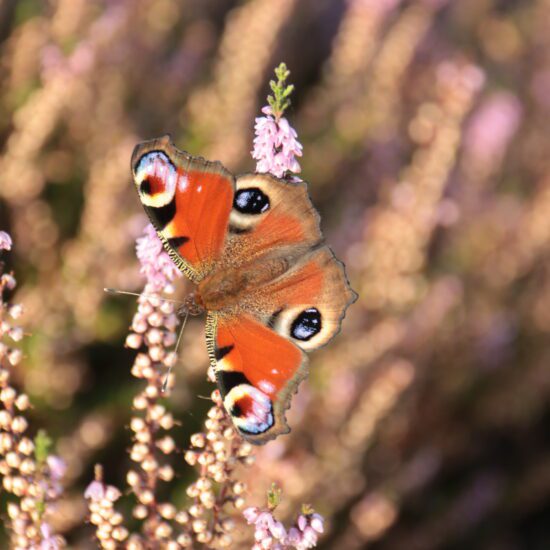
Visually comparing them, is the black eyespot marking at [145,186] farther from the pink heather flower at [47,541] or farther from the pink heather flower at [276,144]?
the pink heather flower at [47,541]

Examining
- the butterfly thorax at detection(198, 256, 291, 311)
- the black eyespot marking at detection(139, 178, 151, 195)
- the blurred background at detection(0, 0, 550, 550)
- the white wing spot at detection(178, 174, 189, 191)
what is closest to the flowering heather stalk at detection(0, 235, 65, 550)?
the black eyespot marking at detection(139, 178, 151, 195)

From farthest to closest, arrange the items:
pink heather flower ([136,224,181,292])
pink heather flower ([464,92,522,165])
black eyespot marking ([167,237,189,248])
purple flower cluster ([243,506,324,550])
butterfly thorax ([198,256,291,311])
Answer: pink heather flower ([464,92,522,165])
butterfly thorax ([198,256,291,311])
black eyespot marking ([167,237,189,248])
pink heather flower ([136,224,181,292])
purple flower cluster ([243,506,324,550])

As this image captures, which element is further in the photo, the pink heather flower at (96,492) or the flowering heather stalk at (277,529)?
the pink heather flower at (96,492)

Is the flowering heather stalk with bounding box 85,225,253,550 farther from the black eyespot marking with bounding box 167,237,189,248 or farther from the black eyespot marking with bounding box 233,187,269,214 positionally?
the black eyespot marking with bounding box 233,187,269,214

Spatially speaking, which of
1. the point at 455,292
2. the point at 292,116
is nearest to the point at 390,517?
the point at 455,292

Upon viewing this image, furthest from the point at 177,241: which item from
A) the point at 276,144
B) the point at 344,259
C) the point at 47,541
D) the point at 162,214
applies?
the point at 344,259

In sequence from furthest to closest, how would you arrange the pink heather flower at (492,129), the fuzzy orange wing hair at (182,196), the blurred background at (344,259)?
the pink heather flower at (492,129) → the blurred background at (344,259) → the fuzzy orange wing hair at (182,196)

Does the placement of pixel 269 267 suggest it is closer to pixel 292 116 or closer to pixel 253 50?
pixel 253 50

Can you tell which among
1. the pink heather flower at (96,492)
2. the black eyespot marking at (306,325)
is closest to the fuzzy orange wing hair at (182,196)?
the black eyespot marking at (306,325)
